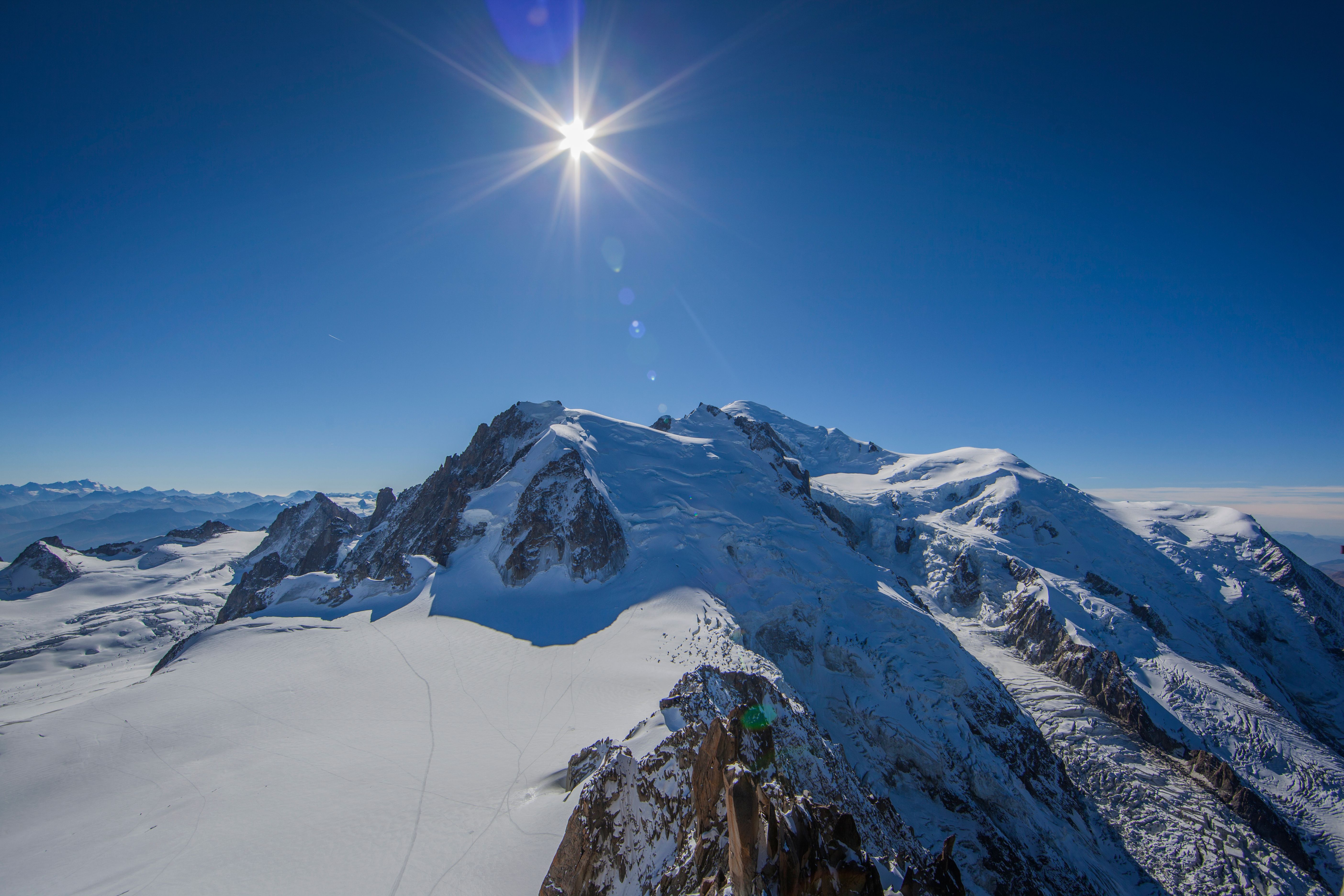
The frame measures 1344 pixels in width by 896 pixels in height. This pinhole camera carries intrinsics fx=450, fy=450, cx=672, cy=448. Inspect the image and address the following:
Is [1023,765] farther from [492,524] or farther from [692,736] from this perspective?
[492,524]

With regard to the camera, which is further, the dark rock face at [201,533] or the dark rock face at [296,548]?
the dark rock face at [201,533]

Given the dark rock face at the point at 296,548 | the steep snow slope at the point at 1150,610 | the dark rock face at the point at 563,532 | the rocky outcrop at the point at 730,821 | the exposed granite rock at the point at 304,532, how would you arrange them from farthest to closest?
the exposed granite rock at the point at 304,532
the dark rock face at the point at 296,548
the steep snow slope at the point at 1150,610
the dark rock face at the point at 563,532
the rocky outcrop at the point at 730,821

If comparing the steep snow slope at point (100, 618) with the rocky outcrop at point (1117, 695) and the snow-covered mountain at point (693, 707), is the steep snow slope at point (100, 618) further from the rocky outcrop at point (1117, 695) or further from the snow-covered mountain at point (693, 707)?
the rocky outcrop at point (1117, 695)

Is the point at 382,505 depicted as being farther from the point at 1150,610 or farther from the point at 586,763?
the point at 1150,610

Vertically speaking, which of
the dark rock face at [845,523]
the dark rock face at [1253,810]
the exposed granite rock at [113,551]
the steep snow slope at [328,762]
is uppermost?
the dark rock face at [845,523]

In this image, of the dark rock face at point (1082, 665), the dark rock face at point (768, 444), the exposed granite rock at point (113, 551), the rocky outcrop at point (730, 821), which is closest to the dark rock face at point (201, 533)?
the exposed granite rock at point (113, 551)

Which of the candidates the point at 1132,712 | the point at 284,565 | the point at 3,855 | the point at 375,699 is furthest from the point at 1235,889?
the point at 284,565

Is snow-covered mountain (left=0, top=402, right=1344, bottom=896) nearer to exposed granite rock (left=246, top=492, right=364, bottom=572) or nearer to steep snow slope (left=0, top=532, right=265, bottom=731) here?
exposed granite rock (left=246, top=492, right=364, bottom=572)
